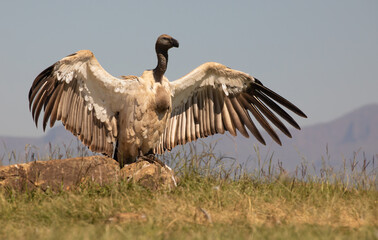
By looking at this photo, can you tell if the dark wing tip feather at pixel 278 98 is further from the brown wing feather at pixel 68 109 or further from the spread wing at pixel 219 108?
the brown wing feather at pixel 68 109

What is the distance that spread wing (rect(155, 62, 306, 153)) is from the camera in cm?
866

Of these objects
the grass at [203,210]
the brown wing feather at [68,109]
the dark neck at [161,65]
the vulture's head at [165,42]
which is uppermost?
the vulture's head at [165,42]

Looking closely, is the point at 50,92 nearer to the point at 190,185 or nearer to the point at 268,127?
the point at 190,185

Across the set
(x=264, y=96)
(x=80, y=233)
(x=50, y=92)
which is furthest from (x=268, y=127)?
(x=80, y=233)

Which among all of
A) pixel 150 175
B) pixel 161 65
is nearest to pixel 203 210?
pixel 150 175

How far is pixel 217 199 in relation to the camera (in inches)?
260

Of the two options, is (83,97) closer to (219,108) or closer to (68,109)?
(68,109)

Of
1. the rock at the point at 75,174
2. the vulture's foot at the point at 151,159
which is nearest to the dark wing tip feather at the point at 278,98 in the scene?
the vulture's foot at the point at 151,159

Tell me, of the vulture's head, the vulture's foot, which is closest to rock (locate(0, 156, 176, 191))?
the vulture's foot

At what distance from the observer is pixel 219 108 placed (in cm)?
902

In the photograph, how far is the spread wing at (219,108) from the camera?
866 cm

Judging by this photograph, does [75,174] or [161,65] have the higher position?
[161,65]

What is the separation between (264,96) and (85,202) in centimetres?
395

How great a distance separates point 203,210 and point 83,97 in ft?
11.2
